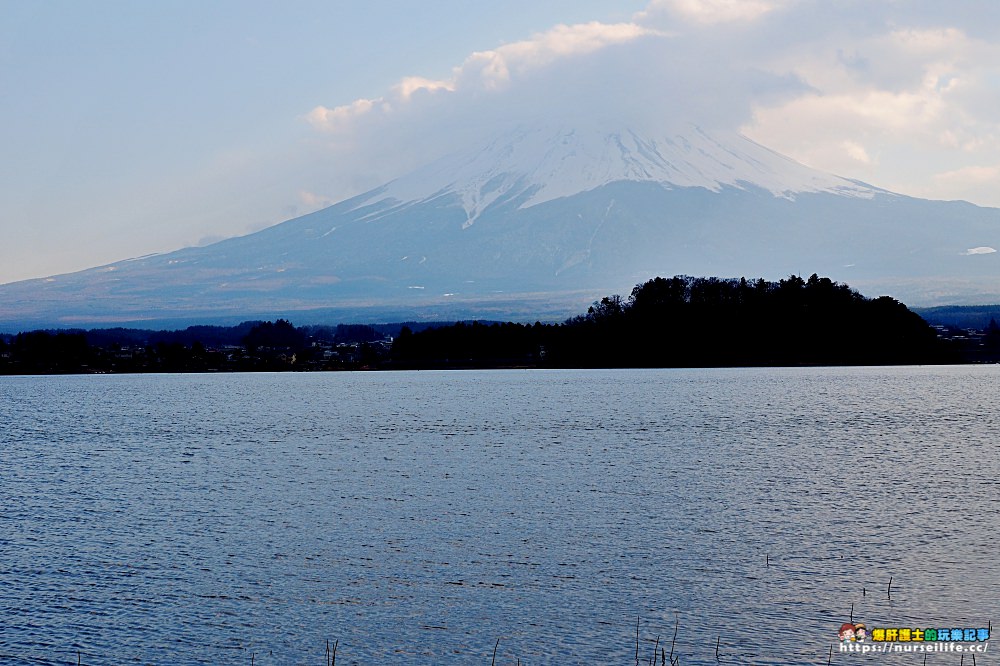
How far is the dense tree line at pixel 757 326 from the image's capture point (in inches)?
4616

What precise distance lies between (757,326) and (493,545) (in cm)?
9917

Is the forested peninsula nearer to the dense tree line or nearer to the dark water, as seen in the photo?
the dense tree line

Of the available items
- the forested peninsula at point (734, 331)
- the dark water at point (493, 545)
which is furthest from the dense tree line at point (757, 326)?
the dark water at point (493, 545)

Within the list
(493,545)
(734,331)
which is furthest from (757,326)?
(493,545)

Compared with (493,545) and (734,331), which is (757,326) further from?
(493,545)

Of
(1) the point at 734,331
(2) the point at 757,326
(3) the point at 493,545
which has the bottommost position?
(3) the point at 493,545

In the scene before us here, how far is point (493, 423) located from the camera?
56.8 metres

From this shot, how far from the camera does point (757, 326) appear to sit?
387 feet

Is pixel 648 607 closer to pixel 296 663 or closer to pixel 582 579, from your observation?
pixel 582 579

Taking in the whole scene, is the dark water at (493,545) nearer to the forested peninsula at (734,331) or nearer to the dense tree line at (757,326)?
the dense tree line at (757,326)

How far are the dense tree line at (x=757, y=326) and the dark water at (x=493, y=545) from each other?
68.3m

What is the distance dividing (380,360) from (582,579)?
140112 millimetres

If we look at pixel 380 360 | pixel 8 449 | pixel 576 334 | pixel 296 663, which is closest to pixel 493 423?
pixel 8 449

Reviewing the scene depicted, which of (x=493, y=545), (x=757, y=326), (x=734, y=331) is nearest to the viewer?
(x=493, y=545)
